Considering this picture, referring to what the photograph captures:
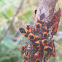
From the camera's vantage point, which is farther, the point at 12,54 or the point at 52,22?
the point at 12,54

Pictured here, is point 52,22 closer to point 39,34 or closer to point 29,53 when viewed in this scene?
point 39,34

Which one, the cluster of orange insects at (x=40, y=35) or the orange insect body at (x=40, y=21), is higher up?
the orange insect body at (x=40, y=21)

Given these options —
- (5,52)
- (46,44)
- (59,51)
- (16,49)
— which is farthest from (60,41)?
(46,44)

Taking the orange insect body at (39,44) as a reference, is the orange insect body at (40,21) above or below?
above

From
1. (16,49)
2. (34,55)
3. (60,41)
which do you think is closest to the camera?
(34,55)

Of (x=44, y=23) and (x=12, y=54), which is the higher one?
(x=44, y=23)

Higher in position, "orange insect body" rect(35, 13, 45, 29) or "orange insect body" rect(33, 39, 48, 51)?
"orange insect body" rect(35, 13, 45, 29)

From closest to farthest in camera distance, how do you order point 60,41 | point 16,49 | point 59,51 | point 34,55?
point 34,55, point 60,41, point 59,51, point 16,49

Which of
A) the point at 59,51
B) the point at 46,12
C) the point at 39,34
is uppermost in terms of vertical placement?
the point at 46,12

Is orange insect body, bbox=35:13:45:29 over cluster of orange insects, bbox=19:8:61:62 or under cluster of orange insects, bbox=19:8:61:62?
over

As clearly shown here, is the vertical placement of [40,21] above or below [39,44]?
above
